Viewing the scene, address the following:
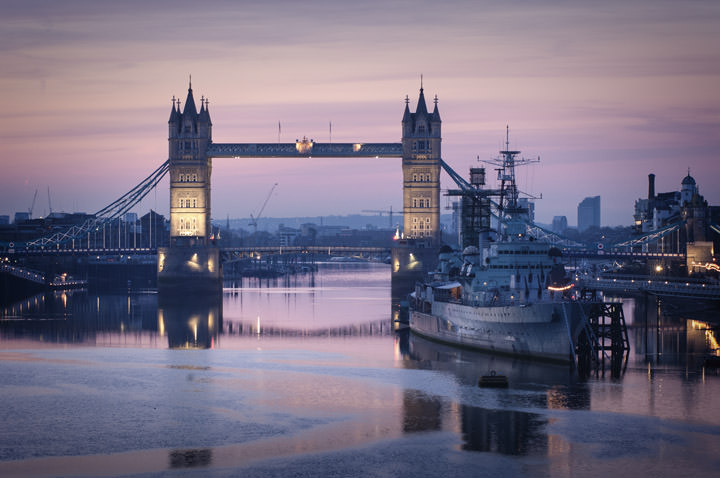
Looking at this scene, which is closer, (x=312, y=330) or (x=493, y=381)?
(x=493, y=381)

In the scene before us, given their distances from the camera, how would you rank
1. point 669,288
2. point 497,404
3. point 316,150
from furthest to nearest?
point 316,150
point 669,288
point 497,404

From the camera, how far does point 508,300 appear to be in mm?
55781

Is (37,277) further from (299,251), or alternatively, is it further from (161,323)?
(161,323)

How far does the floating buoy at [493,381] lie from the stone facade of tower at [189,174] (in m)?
75.9

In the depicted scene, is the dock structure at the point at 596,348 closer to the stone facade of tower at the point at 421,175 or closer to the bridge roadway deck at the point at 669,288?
the bridge roadway deck at the point at 669,288

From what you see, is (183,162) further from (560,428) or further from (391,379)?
(560,428)

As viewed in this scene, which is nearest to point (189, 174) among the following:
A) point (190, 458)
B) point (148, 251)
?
point (148, 251)

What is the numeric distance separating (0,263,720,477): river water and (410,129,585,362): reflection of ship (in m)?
1.10

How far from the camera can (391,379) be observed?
49812 millimetres

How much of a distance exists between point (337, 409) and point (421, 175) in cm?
7884

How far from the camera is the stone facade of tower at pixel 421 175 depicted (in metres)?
119

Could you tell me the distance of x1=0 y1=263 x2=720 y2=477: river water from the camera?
110ft

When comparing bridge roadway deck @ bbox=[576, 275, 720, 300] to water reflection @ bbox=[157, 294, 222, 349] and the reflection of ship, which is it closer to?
the reflection of ship

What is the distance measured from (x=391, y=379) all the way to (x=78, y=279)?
329ft
